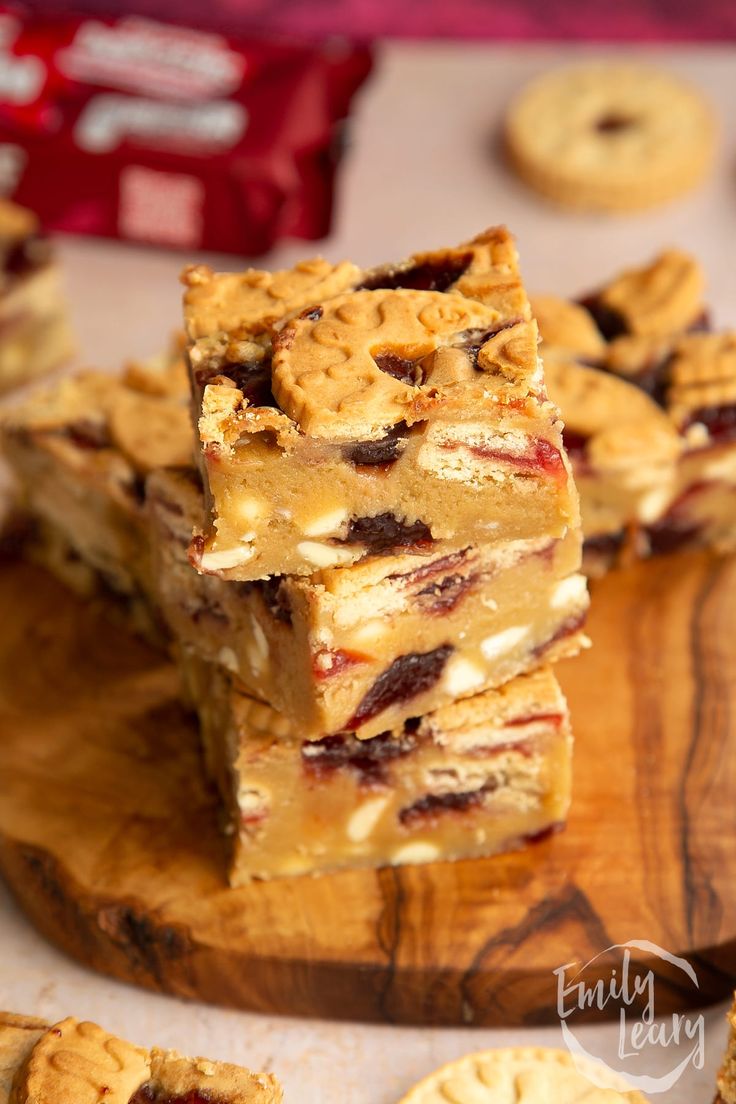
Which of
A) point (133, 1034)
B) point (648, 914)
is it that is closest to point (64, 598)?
point (133, 1034)

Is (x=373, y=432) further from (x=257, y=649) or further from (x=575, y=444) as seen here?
(x=575, y=444)

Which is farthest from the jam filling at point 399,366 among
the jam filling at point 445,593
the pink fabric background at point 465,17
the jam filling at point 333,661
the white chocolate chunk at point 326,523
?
the pink fabric background at point 465,17

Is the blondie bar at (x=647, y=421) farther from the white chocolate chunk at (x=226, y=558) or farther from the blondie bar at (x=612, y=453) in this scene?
the white chocolate chunk at (x=226, y=558)

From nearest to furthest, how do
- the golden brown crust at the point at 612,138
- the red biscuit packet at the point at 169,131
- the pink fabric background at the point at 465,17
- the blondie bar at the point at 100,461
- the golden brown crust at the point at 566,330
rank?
the blondie bar at the point at 100,461 → the golden brown crust at the point at 566,330 → the red biscuit packet at the point at 169,131 → the golden brown crust at the point at 612,138 → the pink fabric background at the point at 465,17

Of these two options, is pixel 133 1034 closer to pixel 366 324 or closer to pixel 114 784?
pixel 114 784

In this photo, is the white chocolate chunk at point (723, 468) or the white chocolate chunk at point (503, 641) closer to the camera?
the white chocolate chunk at point (503, 641)
